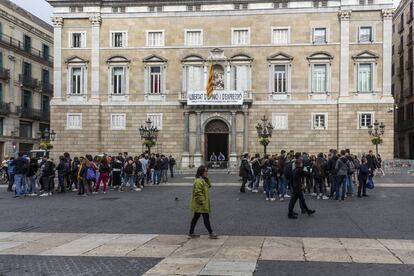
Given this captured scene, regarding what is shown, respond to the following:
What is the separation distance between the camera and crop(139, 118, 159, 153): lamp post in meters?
34.7

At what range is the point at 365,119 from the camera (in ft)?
126

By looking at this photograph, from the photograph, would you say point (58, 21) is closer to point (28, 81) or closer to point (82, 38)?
point (82, 38)

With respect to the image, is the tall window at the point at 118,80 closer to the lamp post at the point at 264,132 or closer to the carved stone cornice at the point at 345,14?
the lamp post at the point at 264,132

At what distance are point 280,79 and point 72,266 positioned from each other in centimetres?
3336

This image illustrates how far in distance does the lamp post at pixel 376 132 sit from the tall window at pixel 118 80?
1986 centimetres

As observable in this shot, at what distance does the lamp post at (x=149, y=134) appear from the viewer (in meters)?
34.7

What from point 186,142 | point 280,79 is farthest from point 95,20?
point 280,79

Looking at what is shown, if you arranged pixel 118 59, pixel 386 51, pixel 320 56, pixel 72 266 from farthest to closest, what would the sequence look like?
pixel 118 59 < pixel 320 56 < pixel 386 51 < pixel 72 266

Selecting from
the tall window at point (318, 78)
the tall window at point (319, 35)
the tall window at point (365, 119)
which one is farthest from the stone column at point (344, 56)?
the tall window at point (365, 119)

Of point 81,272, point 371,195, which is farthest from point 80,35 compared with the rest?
point 81,272

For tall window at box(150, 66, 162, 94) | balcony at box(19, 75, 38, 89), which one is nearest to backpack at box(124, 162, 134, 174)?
tall window at box(150, 66, 162, 94)

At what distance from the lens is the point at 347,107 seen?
127ft

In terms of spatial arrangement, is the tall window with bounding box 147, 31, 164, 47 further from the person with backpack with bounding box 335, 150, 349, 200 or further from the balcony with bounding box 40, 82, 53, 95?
the person with backpack with bounding box 335, 150, 349, 200

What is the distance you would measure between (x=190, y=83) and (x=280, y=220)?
2854 cm
